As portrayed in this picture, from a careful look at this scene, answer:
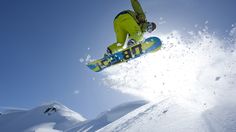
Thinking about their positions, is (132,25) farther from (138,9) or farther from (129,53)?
(129,53)

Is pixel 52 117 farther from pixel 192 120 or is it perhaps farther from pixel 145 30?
pixel 192 120

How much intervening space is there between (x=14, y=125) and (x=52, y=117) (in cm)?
1308

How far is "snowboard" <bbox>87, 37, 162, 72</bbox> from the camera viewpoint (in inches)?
448

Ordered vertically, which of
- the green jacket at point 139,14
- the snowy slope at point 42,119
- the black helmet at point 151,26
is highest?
the snowy slope at point 42,119

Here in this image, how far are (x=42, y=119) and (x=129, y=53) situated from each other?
50.4m

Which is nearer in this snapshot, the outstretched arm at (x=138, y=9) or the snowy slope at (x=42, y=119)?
the outstretched arm at (x=138, y=9)

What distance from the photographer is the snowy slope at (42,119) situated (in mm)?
50031

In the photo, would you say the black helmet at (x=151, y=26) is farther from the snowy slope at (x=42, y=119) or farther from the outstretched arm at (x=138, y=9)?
the snowy slope at (x=42, y=119)

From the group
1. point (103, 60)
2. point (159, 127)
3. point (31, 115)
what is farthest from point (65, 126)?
point (159, 127)

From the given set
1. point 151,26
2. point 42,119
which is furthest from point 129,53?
point 42,119

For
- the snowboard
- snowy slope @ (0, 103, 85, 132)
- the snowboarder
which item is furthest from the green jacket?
snowy slope @ (0, 103, 85, 132)

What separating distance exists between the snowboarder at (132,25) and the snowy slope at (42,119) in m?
38.9

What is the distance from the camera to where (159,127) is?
5.55m

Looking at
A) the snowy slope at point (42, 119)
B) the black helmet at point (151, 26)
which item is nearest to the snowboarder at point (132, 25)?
the black helmet at point (151, 26)
